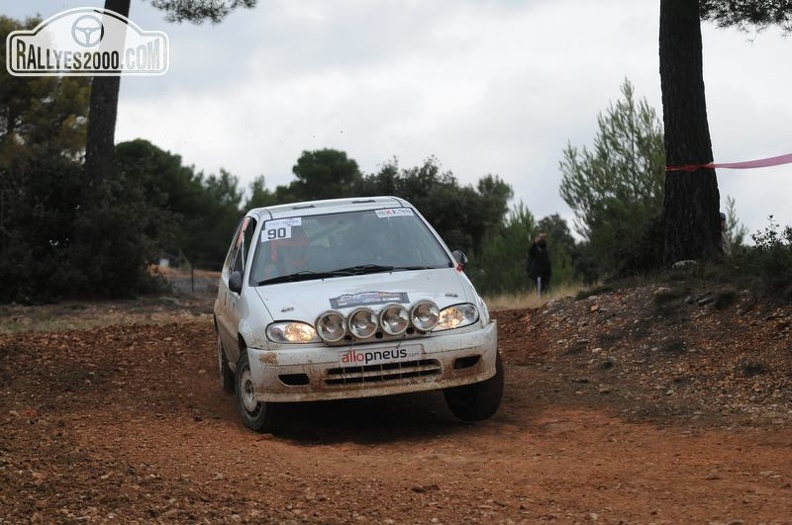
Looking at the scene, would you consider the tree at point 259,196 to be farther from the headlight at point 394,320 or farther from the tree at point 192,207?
the headlight at point 394,320

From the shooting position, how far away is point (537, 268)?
83.8 feet

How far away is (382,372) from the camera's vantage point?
8938 mm

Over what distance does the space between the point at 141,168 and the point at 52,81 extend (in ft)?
100.0

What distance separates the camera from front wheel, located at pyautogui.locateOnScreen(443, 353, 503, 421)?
949cm

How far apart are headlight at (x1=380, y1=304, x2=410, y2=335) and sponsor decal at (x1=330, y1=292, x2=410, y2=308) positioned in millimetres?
116

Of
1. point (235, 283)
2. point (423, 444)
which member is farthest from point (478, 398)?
point (235, 283)

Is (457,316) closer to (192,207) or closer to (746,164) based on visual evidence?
(746,164)

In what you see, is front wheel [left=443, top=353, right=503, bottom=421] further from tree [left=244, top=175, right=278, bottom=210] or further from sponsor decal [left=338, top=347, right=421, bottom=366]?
tree [left=244, top=175, right=278, bottom=210]

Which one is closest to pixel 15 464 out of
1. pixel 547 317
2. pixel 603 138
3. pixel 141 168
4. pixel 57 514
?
pixel 57 514

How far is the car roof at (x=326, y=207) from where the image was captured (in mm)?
10609

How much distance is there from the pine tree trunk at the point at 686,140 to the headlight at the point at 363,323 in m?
7.46

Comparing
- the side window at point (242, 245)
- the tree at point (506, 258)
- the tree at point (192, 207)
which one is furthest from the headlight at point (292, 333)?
the tree at point (192, 207)

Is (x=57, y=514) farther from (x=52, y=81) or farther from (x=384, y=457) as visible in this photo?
(x=52, y=81)

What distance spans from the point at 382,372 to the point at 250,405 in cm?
115
